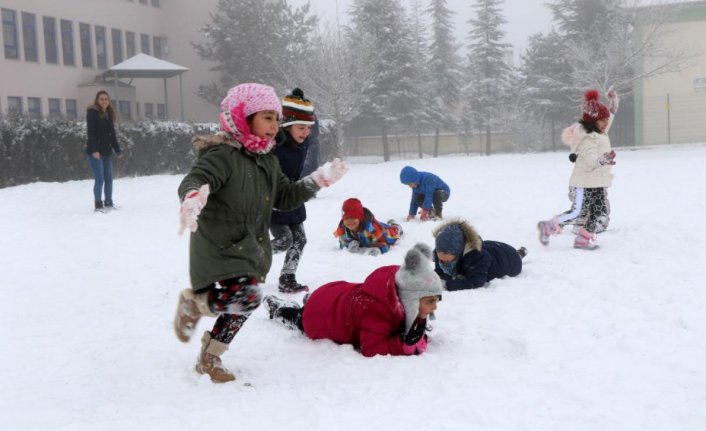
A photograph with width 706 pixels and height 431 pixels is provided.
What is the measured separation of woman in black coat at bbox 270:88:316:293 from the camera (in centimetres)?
571

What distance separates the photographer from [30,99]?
29.0 metres

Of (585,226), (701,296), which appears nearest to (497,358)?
(701,296)

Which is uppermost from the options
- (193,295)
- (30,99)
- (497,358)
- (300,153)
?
(30,99)

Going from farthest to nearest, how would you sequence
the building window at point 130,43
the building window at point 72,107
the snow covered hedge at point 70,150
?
the building window at point 130,43 < the building window at point 72,107 < the snow covered hedge at point 70,150

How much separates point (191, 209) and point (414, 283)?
1.52 meters

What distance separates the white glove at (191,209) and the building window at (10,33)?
92.8 ft

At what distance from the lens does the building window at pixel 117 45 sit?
3331 centimetres

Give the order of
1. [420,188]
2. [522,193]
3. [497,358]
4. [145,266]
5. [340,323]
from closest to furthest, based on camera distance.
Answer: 1. [497,358]
2. [340,323]
3. [145,266]
4. [420,188]
5. [522,193]

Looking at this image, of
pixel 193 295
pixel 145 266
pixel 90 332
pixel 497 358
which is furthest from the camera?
pixel 145 266

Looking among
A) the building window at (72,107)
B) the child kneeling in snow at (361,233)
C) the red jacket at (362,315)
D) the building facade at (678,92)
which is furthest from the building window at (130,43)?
the red jacket at (362,315)

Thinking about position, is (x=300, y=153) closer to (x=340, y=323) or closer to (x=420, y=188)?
(x=340, y=323)

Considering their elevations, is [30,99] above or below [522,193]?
above

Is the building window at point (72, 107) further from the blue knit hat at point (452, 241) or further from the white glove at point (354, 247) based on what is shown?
the blue knit hat at point (452, 241)

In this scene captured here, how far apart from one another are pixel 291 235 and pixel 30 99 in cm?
2711
